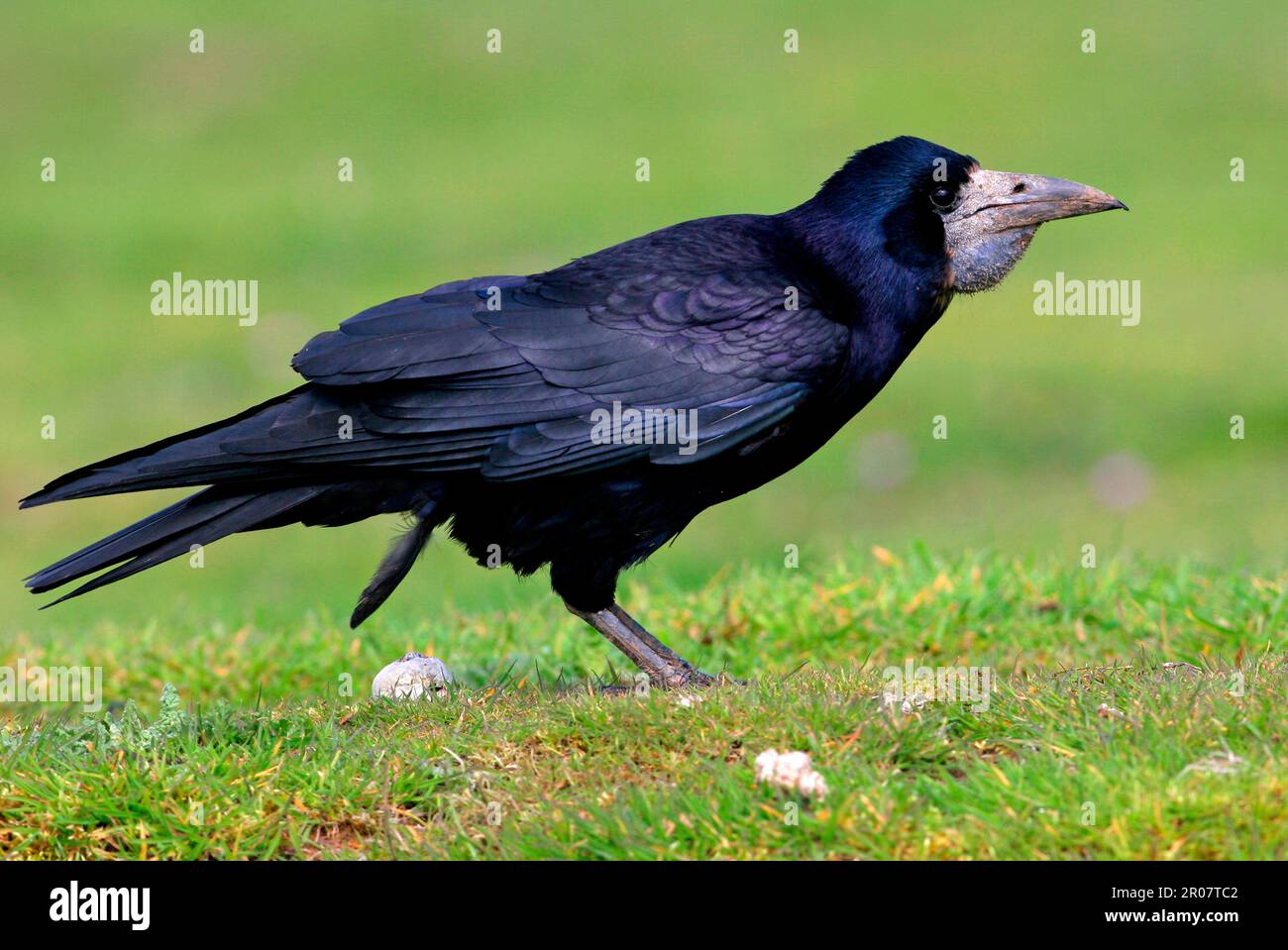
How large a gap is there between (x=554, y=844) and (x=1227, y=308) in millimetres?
11068

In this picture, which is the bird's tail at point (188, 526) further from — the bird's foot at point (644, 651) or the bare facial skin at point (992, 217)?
the bare facial skin at point (992, 217)

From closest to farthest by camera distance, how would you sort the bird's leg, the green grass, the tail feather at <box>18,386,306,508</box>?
the green grass, the tail feather at <box>18,386,306,508</box>, the bird's leg

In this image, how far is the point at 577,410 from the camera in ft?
17.2

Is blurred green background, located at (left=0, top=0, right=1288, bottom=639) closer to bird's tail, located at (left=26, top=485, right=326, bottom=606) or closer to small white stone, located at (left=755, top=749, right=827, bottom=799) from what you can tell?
bird's tail, located at (left=26, top=485, right=326, bottom=606)

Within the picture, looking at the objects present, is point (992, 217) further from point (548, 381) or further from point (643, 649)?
point (643, 649)

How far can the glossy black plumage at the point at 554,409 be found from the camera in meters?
5.22

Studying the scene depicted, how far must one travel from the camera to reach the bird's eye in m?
5.71

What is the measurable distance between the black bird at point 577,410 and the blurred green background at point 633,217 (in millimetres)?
1529

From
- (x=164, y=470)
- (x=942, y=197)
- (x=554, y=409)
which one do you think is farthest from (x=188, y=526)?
(x=942, y=197)

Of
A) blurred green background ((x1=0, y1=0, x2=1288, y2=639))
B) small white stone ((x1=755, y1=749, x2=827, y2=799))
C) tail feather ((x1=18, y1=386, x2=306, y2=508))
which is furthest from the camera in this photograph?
blurred green background ((x1=0, y1=0, x2=1288, y2=639))

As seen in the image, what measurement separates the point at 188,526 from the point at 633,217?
36.0 ft

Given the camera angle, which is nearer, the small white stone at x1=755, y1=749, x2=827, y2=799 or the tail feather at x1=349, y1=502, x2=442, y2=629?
the small white stone at x1=755, y1=749, x2=827, y2=799

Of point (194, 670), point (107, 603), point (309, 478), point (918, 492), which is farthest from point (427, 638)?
point (918, 492)

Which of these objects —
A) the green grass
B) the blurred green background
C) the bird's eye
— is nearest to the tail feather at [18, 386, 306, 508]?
the green grass
